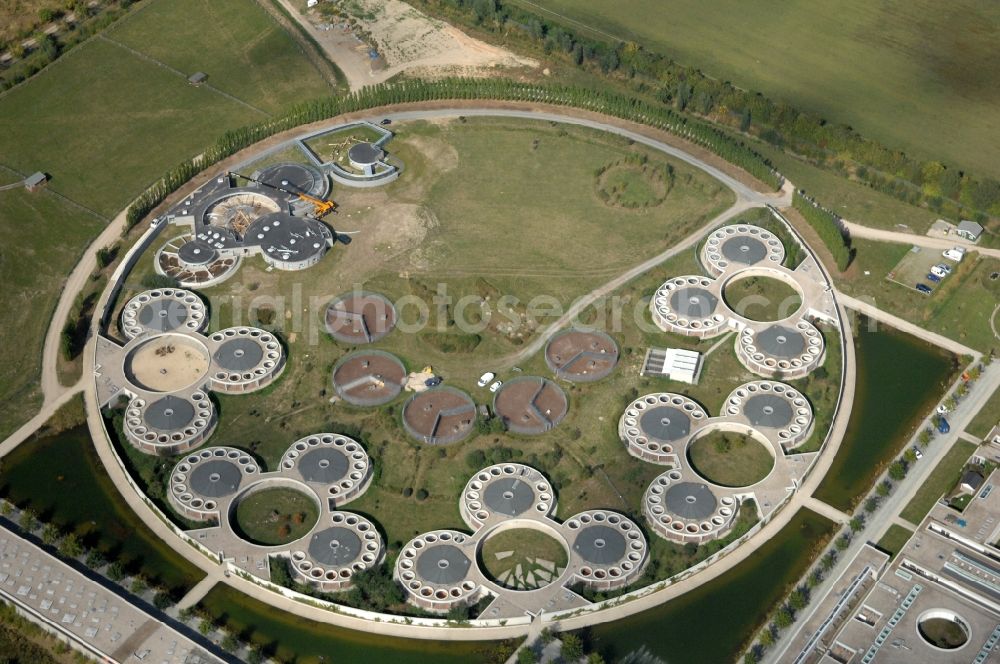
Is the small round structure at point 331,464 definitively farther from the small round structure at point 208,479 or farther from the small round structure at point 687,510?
the small round structure at point 687,510

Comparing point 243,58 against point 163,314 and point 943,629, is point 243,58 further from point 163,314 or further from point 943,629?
point 943,629

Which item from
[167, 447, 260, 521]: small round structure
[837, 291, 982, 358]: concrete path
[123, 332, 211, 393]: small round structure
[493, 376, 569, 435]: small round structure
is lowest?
[123, 332, 211, 393]: small round structure

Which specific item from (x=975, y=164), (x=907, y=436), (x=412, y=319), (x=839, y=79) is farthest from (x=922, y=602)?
(x=839, y=79)

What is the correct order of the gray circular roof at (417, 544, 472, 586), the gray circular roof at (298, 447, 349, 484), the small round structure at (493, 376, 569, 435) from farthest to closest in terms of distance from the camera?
the small round structure at (493, 376, 569, 435) → the gray circular roof at (298, 447, 349, 484) → the gray circular roof at (417, 544, 472, 586)

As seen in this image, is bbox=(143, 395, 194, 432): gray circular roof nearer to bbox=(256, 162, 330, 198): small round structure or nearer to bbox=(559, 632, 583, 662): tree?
bbox=(256, 162, 330, 198): small round structure

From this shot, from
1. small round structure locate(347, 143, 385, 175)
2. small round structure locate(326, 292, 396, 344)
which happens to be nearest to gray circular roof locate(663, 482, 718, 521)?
small round structure locate(326, 292, 396, 344)

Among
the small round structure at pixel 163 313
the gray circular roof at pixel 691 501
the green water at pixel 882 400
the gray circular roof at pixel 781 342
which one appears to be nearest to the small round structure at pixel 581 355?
the gray circular roof at pixel 781 342

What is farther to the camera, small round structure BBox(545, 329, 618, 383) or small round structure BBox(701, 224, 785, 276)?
small round structure BBox(701, 224, 785, 276)
